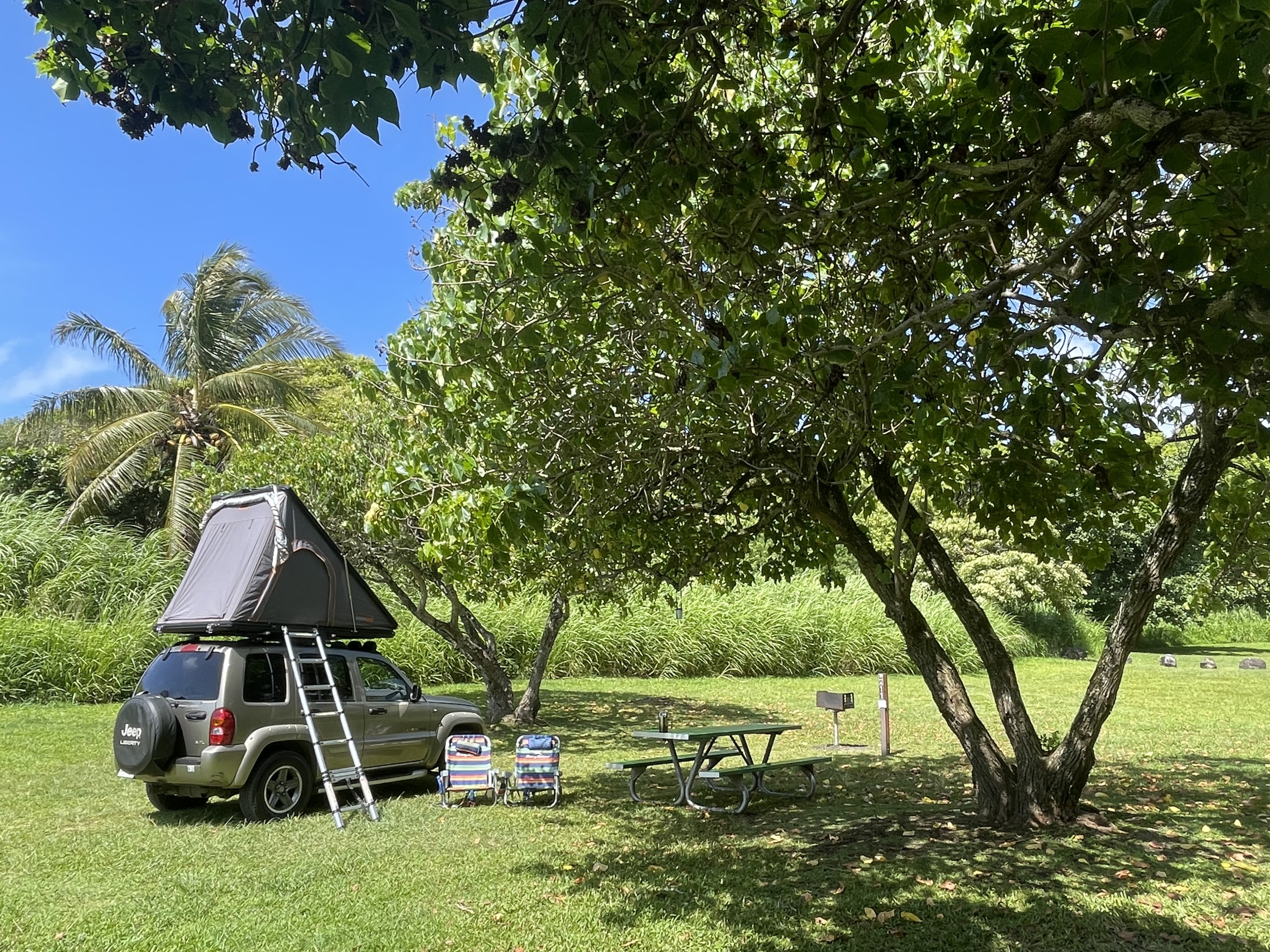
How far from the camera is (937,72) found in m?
6.45

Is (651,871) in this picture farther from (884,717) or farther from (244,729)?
(884,717)

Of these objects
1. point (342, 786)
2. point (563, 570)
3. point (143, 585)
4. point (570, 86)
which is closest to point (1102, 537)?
point (563, 570)

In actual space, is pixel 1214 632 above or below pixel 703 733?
above

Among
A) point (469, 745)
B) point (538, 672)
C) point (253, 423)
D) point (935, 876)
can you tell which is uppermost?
point (253, 423)

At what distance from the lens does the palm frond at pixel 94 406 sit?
24.1 meters

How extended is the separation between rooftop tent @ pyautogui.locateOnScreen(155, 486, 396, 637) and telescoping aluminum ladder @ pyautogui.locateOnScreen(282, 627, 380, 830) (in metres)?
0.31

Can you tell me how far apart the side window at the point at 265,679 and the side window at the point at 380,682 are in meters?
1.08

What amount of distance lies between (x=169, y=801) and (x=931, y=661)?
24.6ft

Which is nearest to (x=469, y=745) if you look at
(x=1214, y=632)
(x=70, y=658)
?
(x=70, y=658)

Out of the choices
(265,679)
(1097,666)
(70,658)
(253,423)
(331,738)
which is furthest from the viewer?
(253,423)

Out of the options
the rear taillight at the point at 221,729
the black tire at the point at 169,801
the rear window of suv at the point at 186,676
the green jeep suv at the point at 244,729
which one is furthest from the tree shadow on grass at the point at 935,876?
the black tire at the point at 169,801

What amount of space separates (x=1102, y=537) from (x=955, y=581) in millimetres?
1185

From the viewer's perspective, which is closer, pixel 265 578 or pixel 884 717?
pixel 265 578

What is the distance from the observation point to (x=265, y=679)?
925 cm
